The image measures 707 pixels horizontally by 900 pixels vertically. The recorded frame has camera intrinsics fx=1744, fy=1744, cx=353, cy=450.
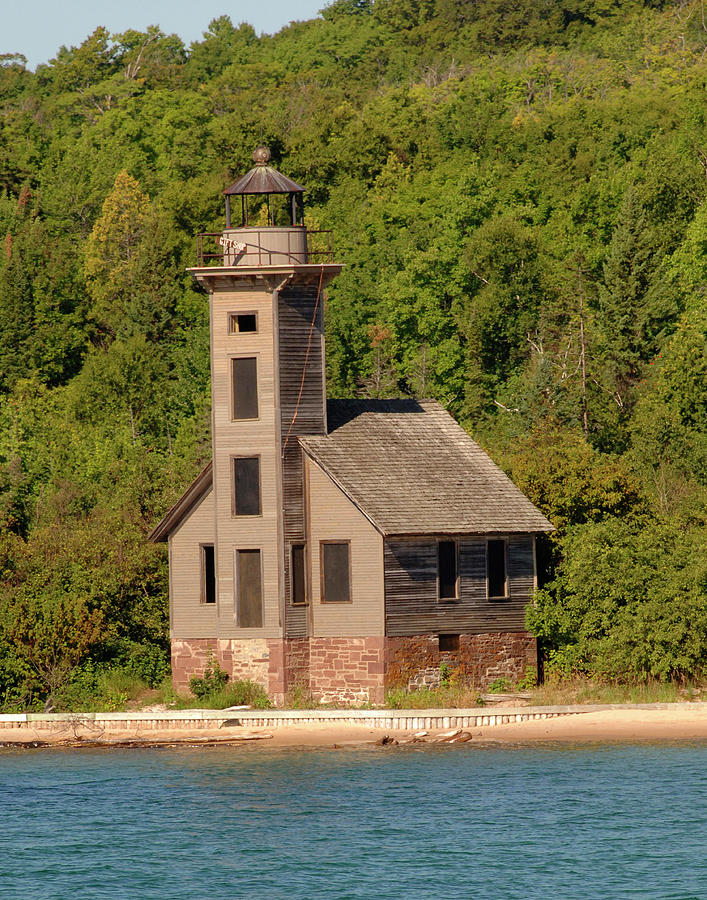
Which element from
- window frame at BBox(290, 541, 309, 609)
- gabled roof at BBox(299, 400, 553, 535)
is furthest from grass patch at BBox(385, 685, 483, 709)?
gabled roof at BBox(299, 400, 553, 535)

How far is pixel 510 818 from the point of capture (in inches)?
1468

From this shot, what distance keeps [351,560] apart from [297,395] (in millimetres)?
4719

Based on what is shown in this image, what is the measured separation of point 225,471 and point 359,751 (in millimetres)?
8828

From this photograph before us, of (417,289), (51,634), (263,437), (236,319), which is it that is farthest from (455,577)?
(417,289)

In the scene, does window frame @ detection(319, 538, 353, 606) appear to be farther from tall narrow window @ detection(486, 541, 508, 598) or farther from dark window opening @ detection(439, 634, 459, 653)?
tall narrow window @ detection(486, 541, 508, 598)

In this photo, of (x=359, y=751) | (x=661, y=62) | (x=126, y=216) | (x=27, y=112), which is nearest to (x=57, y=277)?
(x=126, y=216)

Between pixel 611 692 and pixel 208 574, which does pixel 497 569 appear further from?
pixel 208 574

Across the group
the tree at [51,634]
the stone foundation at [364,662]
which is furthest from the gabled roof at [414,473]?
the tree at [51,634]

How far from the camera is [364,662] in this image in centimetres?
4641

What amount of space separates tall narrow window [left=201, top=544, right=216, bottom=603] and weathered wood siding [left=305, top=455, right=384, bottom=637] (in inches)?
128

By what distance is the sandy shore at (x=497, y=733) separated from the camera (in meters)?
43.5

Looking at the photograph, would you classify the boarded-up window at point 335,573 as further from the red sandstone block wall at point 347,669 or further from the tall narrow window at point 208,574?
the tall narrow window at point 208,574

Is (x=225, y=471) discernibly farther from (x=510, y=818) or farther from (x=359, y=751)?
(x=510, y=818)

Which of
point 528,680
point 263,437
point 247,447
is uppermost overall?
point 263,437
